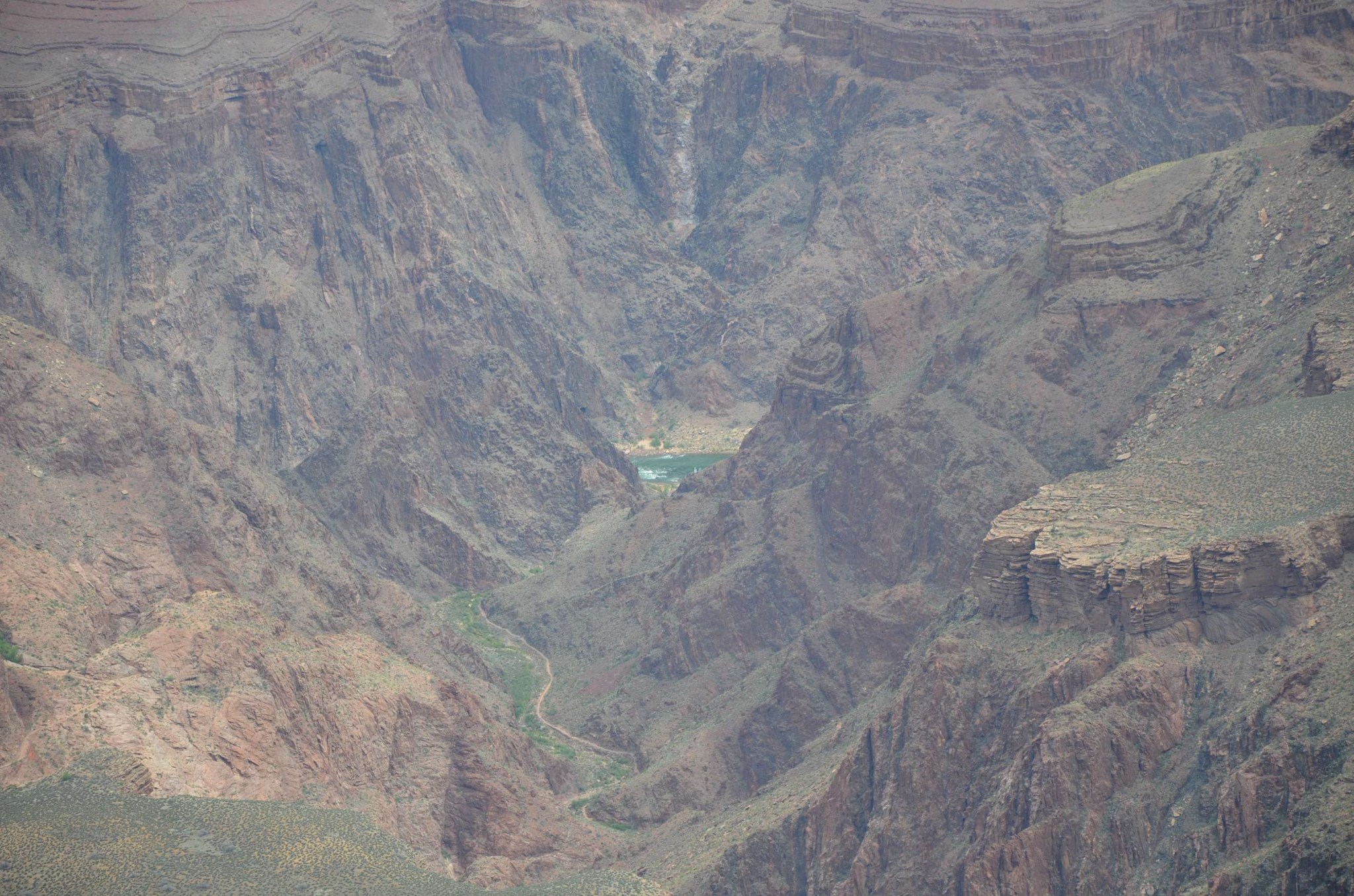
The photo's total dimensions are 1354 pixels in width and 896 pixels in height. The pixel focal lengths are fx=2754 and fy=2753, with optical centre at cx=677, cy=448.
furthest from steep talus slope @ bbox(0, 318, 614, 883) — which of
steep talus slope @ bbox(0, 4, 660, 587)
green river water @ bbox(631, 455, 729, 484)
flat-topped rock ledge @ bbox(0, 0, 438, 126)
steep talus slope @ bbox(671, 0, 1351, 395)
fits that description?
steep talus slope @ bbox(671, 0, 1351, 395)

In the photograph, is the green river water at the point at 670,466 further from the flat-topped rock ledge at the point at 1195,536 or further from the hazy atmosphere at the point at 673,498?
the flat-topped rock ledge at the point at 1195,536

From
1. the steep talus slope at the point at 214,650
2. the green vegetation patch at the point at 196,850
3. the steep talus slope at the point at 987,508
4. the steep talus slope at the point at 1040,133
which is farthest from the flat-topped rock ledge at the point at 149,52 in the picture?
the green vegetation patch at the point at 196,850

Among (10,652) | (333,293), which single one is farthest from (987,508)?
(333,293)

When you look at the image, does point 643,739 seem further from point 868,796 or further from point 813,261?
point 813,261

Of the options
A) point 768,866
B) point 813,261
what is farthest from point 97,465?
point 813,261

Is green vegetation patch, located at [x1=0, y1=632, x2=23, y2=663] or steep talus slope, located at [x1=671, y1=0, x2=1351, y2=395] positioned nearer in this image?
green vegetation patch, located at [x1=0, y1=632, x2=23, y2=663]

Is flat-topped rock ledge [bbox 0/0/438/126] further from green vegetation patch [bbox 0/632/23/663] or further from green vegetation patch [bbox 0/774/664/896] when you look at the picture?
green vegetation patch [bbox 0/774/664/896]
